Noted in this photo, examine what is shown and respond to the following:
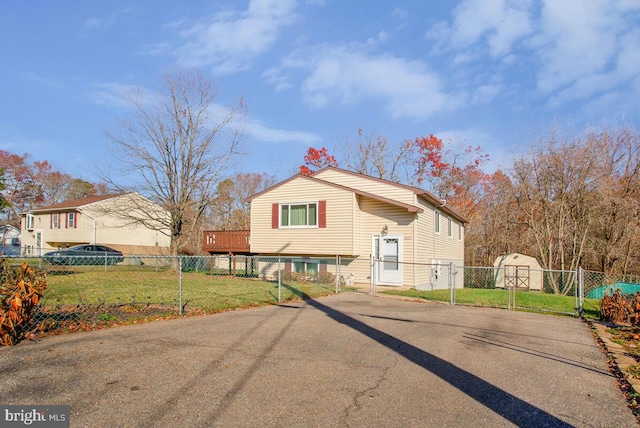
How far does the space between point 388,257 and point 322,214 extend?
3389 mm

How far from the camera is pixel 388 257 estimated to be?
19.1 metres

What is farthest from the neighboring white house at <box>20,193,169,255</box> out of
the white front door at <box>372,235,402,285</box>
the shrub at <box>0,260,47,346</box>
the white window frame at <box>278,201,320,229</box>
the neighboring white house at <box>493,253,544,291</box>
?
the shrub at <box>0,260,47,346</box>

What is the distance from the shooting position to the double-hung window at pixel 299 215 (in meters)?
20.0

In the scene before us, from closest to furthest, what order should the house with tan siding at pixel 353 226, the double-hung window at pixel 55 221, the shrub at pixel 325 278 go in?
the shrub at pixel 325 278
the house with tan siding at pixel 353 226
the double-hung window at pixel 55 221

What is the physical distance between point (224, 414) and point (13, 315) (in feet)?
13.7

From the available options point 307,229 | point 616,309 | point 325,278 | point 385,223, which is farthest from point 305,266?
point 616,309

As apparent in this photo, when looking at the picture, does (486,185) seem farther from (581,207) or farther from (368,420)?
(368,420)

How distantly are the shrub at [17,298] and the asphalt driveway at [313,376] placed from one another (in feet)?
0.89

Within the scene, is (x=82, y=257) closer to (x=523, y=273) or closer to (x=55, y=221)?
(x=523, y=273)

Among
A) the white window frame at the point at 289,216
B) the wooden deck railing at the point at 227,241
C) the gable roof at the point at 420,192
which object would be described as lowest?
the wooden deck railing at the point at 227,241

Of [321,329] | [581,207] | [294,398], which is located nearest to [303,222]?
[321,329]

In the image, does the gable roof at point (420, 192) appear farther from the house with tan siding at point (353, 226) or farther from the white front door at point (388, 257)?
the white front door at point (388, 257)

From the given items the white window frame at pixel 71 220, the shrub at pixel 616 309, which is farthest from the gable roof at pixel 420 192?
the white window frame at pixel 71 220

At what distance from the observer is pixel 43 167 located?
5500cm
